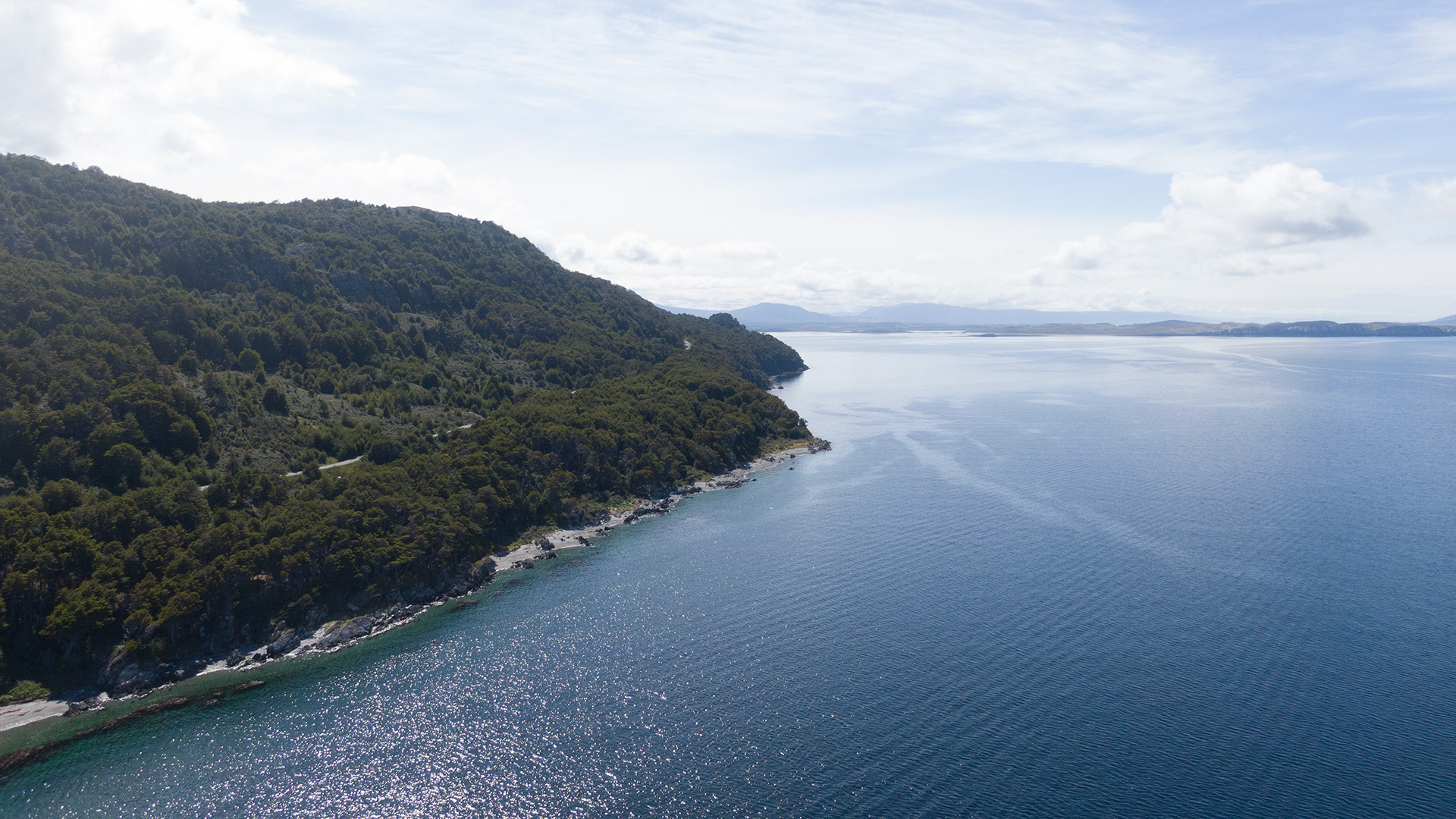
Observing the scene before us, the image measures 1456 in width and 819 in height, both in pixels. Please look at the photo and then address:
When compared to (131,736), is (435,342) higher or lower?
higher

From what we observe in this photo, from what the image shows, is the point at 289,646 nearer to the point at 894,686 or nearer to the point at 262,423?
the point at 262,423

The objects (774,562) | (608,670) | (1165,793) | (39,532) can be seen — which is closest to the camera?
(1165,793)

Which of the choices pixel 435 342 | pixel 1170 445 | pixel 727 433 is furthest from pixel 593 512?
pixel 1170 445

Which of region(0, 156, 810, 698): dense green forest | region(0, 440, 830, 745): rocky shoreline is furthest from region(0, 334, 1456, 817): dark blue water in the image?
region(0, 156, 810, 698): dense green forest

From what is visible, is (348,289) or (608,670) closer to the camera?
(608,670)

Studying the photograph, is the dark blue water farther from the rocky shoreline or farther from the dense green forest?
the dense green forest

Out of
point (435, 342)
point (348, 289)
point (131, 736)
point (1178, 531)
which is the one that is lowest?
point (131, 736)

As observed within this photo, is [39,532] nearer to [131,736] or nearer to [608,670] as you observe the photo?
[131,736]

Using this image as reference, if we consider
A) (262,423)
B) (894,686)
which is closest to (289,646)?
(262,423)
